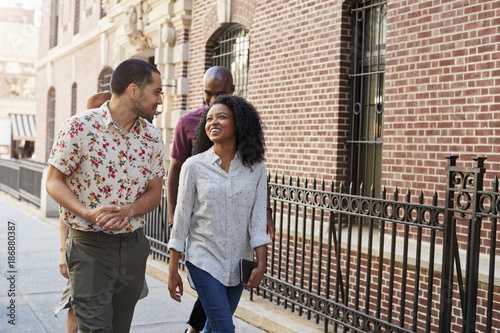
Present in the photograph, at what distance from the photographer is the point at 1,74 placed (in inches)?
1704

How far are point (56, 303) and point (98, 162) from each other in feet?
13.1

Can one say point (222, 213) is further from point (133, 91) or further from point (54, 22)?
point (54, 22)

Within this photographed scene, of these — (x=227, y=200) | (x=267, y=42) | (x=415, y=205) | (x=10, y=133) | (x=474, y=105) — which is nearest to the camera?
(x=227, y=200)

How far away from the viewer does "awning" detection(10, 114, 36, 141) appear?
40.4 metres

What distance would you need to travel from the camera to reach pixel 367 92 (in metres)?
7.40

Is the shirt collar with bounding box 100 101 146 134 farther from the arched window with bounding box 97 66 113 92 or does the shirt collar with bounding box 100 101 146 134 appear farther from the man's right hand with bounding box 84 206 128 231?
the arched window with bounding box 97 66 113 92

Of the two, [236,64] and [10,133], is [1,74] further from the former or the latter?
[236,64]

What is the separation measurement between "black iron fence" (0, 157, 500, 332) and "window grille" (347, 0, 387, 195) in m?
0.55

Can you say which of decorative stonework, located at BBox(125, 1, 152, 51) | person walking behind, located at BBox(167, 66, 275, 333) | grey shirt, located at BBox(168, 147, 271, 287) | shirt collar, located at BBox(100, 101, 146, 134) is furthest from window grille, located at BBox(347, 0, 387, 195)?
decorative stonework, located at BBox(125, 1, 152, 51)

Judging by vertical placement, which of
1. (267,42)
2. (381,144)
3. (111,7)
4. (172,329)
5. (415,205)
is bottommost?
(172,329)

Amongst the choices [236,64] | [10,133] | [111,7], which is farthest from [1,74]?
[236,64]

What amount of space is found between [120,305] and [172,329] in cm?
263

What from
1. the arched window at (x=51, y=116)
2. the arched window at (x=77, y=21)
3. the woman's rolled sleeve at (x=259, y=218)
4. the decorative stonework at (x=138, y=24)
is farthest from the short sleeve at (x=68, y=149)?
the arched window at (x=51, y=116)

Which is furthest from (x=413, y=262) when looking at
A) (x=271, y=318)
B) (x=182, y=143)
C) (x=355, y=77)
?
(x=182, y=143)
